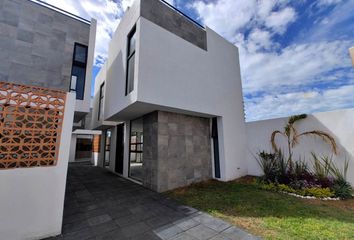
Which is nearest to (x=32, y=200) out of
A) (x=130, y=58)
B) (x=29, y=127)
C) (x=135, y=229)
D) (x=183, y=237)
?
(x=29, y=127)

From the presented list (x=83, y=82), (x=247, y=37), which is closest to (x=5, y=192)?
(x=83, y=82)

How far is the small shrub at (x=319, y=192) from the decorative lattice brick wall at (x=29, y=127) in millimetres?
7211

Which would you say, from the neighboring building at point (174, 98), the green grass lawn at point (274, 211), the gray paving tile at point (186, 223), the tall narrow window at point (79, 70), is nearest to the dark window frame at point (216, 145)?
the neighboring building at point (174, 98)

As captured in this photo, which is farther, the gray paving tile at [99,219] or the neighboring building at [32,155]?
the gray paving tile at [99,219]

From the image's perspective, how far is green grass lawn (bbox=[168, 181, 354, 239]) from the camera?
2.94 metres

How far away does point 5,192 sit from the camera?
2.62m

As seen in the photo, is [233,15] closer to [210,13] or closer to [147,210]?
[210,13]

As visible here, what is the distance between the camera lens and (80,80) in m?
6.96

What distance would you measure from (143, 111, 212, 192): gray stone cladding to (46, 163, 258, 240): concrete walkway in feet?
3.07

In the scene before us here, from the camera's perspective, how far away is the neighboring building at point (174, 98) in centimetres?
A: 544

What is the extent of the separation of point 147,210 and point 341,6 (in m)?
8.84

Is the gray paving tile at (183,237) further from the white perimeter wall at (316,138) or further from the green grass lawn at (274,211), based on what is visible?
the white perimeter wall at (316,138)

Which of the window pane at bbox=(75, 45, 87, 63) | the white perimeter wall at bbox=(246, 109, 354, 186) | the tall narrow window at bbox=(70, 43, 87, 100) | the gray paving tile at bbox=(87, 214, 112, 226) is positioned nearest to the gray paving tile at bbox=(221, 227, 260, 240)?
the gray paving tile at bbox=(87, 214, 112, 226)

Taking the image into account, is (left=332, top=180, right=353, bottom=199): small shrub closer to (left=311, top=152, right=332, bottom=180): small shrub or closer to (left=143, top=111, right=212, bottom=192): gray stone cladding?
(left=311, top=152, right=332, bottom=180): small shrub
